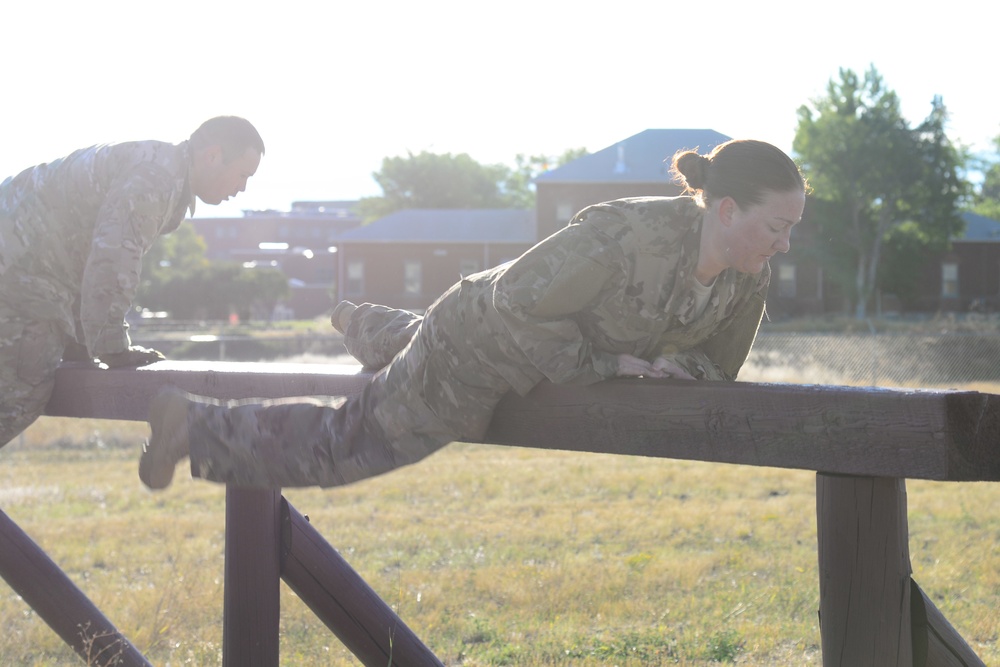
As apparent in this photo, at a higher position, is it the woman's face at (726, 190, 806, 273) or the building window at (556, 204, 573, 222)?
the building window at (556, 204, 573, 222)

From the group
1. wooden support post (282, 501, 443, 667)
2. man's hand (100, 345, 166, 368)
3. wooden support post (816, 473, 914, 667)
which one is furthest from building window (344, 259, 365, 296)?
wooden support post (816, 473, 914, 667)

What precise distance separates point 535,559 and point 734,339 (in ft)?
14.4

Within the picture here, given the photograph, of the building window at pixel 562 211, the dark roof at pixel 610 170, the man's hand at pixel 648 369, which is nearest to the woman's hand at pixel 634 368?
the man's hand at pixel 648 369

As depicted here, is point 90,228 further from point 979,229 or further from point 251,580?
point 979,229

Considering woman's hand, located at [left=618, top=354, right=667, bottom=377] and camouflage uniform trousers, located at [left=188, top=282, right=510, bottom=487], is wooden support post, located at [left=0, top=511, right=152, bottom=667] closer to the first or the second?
camouflage uniform trousers, located at [left=188, top=282, right=510, bottom=487]

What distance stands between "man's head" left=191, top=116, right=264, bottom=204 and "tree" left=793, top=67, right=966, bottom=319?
127ft

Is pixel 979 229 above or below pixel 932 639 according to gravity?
above

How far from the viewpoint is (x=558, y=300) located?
2672 millimetres

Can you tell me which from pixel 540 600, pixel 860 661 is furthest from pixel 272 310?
pixel 860 661

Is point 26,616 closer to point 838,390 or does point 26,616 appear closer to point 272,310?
point 838,390

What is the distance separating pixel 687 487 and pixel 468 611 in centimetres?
502

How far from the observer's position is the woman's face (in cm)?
268

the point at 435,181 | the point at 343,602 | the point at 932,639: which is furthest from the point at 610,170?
the point at 435,181

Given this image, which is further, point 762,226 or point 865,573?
point 762,226
